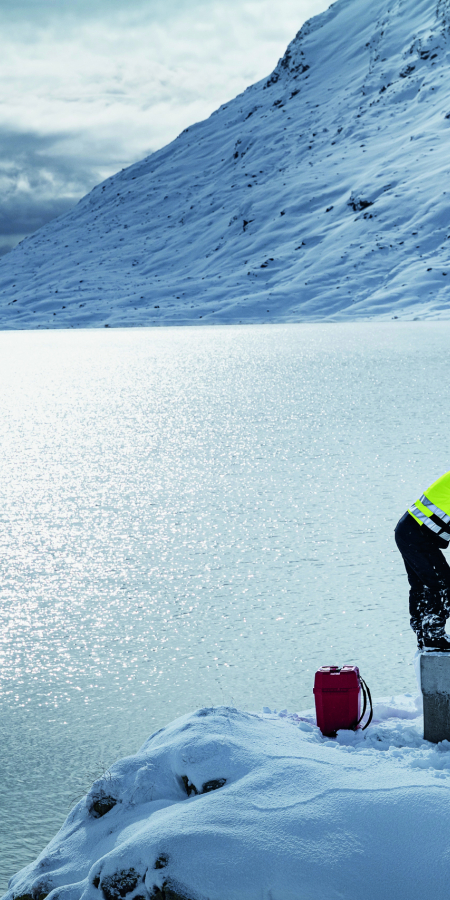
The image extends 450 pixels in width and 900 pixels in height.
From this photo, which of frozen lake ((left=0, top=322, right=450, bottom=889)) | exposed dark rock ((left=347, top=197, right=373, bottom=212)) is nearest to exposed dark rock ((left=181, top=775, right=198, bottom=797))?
frozen lake ((left=0, top=322, right=450, bottom=889))

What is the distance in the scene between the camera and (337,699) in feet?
10.7

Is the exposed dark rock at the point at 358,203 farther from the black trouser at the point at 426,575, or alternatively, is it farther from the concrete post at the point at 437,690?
the concrete post at the point at 437,690

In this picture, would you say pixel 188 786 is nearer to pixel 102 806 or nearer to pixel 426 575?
pixel 102 806

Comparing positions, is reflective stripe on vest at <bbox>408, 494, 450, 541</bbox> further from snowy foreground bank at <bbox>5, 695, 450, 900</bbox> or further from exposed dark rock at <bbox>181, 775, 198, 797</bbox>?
exposed dark rock at <bbox>181, 775, 198, 797</bbox>

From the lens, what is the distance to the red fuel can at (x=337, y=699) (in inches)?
128

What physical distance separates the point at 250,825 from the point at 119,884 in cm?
37

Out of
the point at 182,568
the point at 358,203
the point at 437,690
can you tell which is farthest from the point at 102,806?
the point at 358,203

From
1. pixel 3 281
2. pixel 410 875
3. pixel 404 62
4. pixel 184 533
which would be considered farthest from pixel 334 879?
pixel 404 62

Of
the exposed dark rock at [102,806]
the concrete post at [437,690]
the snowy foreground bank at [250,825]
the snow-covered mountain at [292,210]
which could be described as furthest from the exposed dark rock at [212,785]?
the snow-covered mountain at [292,210]

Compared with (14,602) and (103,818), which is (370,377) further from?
(103,818)

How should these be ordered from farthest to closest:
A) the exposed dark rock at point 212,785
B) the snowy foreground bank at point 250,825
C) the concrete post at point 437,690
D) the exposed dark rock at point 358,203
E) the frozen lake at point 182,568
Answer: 1. the exposed dark rock at point 358,203
2. the frozen lake at point 182,568
3. the concrete post at point 437,690
4. the exposed dark rock at point 212,785
5. the snowy foreground bank at point 250,825

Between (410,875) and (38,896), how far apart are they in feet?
3.37

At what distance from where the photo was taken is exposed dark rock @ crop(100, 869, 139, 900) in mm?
2352

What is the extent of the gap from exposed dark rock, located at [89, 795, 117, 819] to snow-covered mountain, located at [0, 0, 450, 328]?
175 feet
